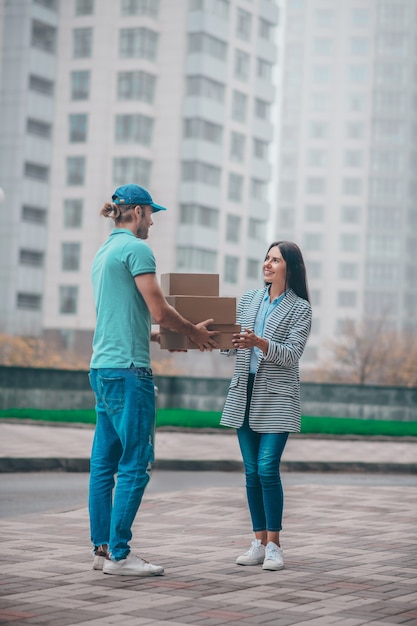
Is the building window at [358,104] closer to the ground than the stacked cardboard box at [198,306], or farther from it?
farther from it

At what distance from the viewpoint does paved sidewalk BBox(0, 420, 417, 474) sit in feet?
52.6

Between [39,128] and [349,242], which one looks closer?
[39,128]

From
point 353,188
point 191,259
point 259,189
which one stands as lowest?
point 191,259

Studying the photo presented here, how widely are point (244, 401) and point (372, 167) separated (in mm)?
128017

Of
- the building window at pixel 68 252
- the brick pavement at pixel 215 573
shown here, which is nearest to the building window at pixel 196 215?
the building window at pixel 68 252

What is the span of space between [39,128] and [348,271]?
194ft

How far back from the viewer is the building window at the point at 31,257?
253ft

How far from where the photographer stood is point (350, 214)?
13262 cm

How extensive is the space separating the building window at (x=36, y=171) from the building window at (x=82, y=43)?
23.9 feet

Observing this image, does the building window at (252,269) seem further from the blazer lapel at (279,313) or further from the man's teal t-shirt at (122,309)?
the man's teal t-shirt at (122,309)

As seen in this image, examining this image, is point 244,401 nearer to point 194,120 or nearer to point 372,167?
point 194,120

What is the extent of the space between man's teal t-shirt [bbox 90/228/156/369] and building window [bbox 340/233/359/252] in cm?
12590

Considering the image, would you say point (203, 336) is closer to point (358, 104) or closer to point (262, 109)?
point (262, 109)

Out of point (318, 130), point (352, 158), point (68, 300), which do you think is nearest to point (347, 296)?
point (352, 158)
